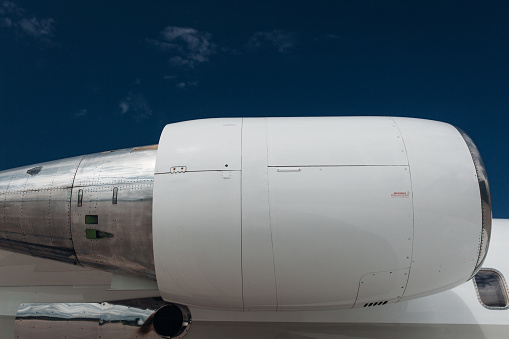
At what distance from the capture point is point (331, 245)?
477 centimetres

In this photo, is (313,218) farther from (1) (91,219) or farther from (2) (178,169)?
(1) (91,219)

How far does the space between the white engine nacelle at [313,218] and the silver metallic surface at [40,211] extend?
1.26m

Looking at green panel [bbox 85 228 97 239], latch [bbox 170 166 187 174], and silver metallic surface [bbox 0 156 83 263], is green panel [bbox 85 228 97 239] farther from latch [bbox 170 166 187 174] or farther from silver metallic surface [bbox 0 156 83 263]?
latch [bbox 170 166 187 174]

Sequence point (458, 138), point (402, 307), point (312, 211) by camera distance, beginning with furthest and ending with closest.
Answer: point (402, 307), point (458, 138), point (312, 211)

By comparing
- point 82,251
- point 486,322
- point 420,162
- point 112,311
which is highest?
point 420,162

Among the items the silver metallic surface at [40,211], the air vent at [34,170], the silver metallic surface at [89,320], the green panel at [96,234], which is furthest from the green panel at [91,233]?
the air vent at [34,170]

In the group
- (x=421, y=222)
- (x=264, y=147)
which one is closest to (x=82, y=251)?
(x=264, y=147)

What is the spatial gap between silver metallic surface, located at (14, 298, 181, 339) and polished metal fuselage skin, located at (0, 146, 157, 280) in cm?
53

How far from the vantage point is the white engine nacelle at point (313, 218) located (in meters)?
4.77

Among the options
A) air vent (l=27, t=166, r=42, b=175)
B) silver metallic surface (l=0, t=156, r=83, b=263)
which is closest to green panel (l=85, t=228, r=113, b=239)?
silver metallic surface (l=0, t=156, r=83, b=263)

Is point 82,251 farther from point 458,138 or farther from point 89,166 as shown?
point 458,138

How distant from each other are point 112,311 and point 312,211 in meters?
2.86

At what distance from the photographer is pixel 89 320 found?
556cm

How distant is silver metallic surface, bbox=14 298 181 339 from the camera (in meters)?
5.50
